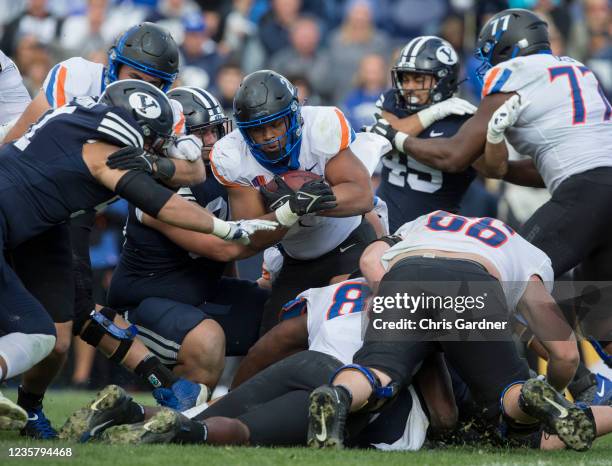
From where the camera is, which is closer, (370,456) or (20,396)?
(370,456)

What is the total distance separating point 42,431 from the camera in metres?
5.16

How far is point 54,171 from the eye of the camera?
4797mm

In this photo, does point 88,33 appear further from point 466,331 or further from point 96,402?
point 466,331

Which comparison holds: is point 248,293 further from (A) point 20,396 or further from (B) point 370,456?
(B) point 370,456

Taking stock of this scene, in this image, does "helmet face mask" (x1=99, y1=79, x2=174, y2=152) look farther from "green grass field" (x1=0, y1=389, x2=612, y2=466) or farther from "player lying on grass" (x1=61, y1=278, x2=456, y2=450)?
"green grass field" (x1=0, y1=389, x2=612, y2=466)

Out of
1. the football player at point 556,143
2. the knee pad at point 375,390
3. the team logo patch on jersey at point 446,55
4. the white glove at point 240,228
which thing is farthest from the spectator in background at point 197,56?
the knee pad at point 375,390

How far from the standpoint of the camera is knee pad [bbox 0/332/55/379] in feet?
14.9

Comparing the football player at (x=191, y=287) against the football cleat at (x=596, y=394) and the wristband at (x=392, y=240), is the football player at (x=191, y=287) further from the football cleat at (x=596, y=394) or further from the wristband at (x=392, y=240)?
the football cleat at (x=596, y=394)

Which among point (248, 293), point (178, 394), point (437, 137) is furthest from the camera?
point (437, 137)

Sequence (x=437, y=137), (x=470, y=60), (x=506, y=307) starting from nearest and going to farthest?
(x=506, y=307) < (x=437, y=137) < (x=470, y=60)

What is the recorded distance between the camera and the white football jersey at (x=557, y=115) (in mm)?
5965

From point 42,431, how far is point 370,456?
1.78 meters

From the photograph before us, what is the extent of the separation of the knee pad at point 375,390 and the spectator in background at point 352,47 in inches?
280

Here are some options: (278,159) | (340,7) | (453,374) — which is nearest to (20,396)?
(278,159)
